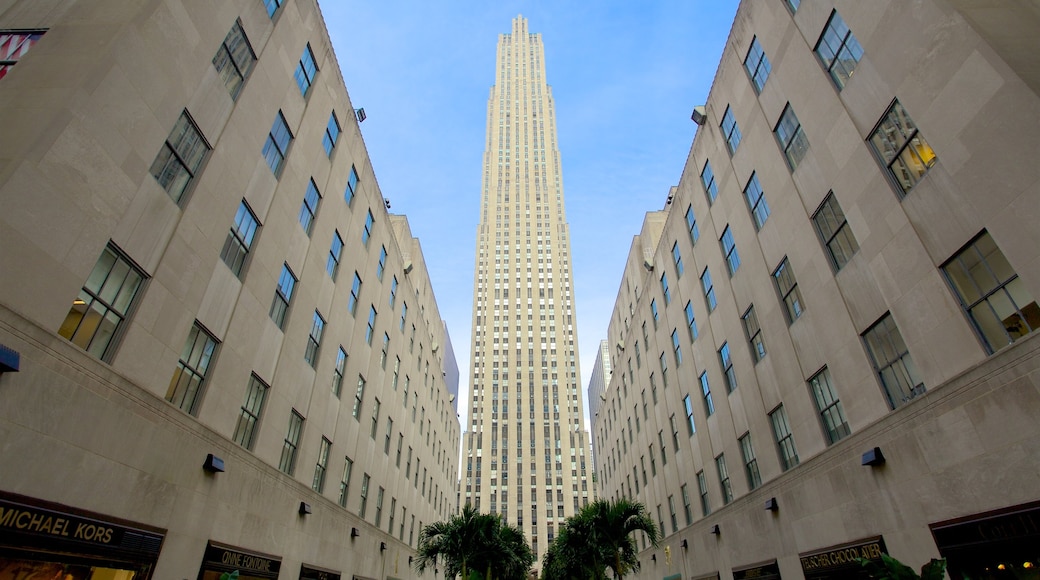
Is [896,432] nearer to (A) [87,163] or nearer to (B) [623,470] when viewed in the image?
(A) [87,163]

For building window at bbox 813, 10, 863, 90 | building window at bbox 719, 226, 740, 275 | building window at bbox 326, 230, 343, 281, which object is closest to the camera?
building window at bbox 813, 10, 863, 90

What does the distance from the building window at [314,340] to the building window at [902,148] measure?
21.9m

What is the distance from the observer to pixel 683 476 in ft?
110

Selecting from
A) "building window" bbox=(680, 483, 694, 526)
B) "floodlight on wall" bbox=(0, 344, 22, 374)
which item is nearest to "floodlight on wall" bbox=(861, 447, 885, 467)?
"building window" bbox=(680, 483, 694, 526)

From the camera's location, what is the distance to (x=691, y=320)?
32.1 meters

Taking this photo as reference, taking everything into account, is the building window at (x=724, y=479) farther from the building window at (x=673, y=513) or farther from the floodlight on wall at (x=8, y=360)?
the floodlight on wall at (x=8, y=360)

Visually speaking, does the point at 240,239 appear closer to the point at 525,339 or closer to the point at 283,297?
the point at 283,297

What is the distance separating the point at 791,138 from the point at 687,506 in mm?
24459

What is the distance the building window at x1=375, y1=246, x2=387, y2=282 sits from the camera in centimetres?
3212

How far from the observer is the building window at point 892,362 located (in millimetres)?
14125

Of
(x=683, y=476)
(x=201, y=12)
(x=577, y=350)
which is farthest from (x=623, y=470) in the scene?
(x=577, y=350)

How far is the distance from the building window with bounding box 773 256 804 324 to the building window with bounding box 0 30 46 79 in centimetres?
2376

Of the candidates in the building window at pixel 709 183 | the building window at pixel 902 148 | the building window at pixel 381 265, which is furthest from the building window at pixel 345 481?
the building window at pixel 902 148

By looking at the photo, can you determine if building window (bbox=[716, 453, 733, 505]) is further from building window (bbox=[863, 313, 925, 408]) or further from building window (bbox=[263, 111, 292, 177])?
building window (bbox=[263, 111, 292, 177])
